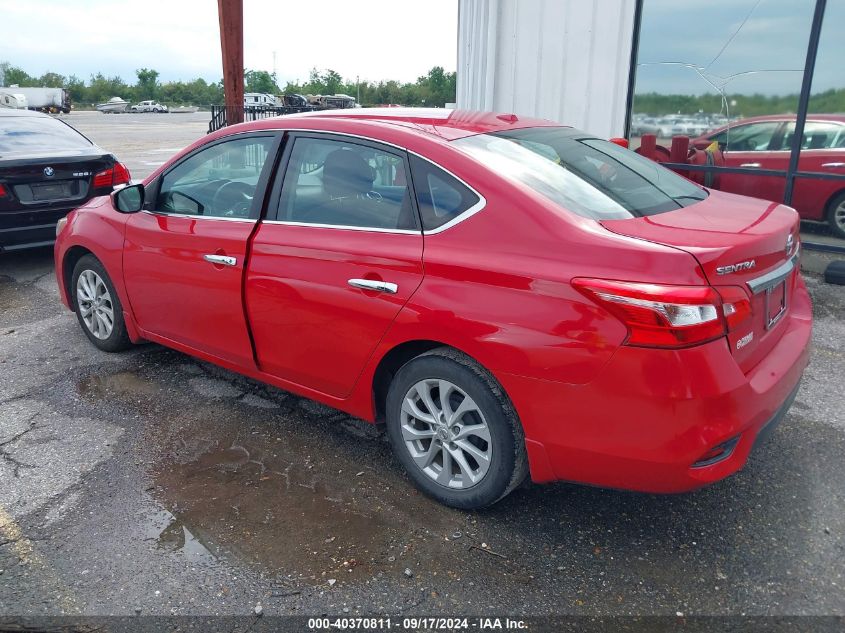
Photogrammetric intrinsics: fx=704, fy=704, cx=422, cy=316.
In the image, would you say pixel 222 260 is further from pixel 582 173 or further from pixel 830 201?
pixel 830 201

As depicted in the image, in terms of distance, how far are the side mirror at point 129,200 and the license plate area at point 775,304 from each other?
340cm

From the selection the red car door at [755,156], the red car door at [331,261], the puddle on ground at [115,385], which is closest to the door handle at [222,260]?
the red car door at [331,261]

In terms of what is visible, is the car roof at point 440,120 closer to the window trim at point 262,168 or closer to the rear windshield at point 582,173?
the rear windshield at point 582,173

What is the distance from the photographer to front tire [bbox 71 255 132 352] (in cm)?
461

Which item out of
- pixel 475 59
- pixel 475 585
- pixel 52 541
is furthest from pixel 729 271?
Result: pixel 475 59

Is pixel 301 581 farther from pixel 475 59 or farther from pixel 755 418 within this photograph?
pixel 475 59

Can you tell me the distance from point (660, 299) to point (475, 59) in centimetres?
726

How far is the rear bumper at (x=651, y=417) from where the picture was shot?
2.34 metres

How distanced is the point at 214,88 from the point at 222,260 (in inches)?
4396

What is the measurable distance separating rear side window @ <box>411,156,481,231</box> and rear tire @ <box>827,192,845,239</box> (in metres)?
6.20

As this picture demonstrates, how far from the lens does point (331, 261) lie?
3156 mm

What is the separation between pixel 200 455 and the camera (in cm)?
354

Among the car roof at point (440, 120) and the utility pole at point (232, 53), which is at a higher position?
the utility pole at point (232, 53)

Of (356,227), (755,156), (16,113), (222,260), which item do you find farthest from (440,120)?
(16,113)
